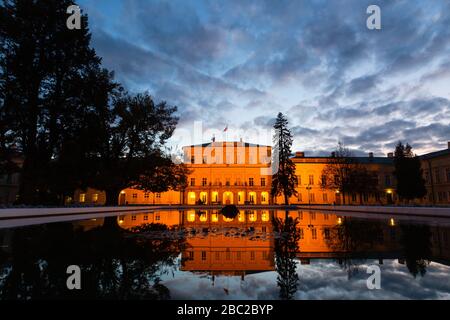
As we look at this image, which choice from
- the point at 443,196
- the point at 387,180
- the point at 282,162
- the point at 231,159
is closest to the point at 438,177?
the point at 443,196

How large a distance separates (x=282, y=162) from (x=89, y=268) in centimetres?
Result: 3828

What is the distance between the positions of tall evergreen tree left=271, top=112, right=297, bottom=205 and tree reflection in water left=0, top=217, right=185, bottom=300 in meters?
34.2

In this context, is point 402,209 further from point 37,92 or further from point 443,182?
point 443,182

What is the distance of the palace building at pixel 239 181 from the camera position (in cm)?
4981

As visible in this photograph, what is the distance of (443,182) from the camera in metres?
41.2

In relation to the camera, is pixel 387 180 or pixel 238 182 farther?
pixel 387 180

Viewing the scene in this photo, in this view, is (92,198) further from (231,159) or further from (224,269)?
(224,269)

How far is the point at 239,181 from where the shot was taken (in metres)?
52.0

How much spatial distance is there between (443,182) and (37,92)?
172 feet

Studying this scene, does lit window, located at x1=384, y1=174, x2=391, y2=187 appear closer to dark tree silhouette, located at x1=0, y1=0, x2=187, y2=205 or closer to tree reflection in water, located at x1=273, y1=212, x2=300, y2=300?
dark tree silhouette, located at x1=0, y1=0, x2=187, y2=205

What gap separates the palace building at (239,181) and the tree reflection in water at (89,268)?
40810 millimetres

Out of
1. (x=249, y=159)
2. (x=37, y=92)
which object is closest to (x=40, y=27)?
(x=37, y=92)

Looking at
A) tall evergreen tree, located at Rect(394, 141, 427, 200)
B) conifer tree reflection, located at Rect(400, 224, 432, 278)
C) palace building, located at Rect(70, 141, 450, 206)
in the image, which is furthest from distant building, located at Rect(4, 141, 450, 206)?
conifer tree reflection, located at Rect(400, 224, 432, 278)

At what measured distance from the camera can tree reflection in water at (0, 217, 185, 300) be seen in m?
3.27
